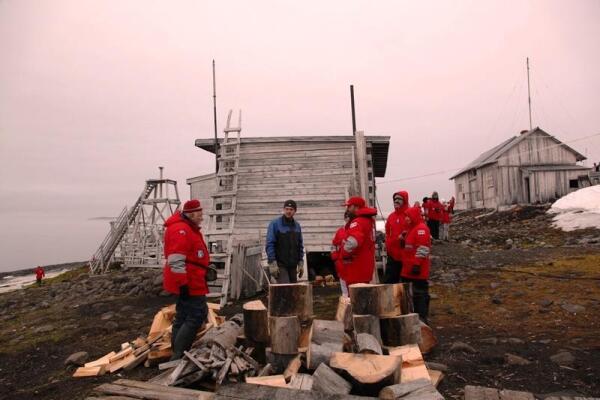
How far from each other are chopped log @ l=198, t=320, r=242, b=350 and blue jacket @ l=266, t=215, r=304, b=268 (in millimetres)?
2536

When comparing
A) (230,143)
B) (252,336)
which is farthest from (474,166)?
(252,336)

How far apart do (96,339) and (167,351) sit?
3.40 metres

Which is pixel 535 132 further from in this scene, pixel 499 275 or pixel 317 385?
pixel 317 385

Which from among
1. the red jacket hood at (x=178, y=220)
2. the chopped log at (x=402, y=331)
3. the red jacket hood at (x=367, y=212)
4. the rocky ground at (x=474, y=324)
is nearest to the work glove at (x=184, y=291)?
the red jacket hood at (x=178, y=220)

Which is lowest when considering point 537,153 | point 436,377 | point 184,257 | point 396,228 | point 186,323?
point 436,377

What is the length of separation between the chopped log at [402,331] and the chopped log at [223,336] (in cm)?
197

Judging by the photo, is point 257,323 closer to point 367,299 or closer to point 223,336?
point 223,336

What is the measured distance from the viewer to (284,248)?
8156mm

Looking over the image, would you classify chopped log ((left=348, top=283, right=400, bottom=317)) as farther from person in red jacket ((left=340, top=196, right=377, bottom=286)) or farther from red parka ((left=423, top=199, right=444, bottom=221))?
red parka ((left=423, top=199, right=444, bottom=221))

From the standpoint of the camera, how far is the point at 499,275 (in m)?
11.3

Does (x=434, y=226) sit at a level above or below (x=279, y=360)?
above

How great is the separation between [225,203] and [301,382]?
32.1 feet

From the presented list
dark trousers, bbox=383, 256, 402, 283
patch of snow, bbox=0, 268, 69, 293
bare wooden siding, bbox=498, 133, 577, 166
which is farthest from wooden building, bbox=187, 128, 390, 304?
patch of snow, bbox=0, 268, 69, 293

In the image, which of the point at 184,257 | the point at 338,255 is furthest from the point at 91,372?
the point at 338,255
